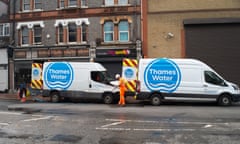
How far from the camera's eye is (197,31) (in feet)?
79.9

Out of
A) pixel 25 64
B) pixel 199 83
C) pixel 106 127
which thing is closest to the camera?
pixel 106 127

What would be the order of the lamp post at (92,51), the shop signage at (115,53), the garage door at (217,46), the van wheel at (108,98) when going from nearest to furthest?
the van wheel at (108,98) < the garage door at (217,46) < the shop signage at (115,53) < the lamp post at (92,51)

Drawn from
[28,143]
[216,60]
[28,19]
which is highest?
[28,19]

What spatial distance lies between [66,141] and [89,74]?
1152 centimetres

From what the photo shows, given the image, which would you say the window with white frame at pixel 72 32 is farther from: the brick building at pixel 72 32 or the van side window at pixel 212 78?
the van side window at pixel 212 78

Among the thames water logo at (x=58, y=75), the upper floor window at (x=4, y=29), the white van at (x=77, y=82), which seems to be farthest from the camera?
the upper floor window at (x=4, y=29)

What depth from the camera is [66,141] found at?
7.95 m

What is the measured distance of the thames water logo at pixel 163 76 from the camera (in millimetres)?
17250

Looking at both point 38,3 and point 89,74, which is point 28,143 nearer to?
point 89,74

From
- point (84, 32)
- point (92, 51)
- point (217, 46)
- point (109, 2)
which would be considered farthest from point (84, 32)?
point (217, 46)

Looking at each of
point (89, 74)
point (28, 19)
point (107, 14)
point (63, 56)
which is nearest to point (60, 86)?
point (89, 74)

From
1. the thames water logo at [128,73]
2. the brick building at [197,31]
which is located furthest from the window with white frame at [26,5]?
the thames water logo at [128,73]

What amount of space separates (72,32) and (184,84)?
13379 millimetres

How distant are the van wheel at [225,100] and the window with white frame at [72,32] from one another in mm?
14488
